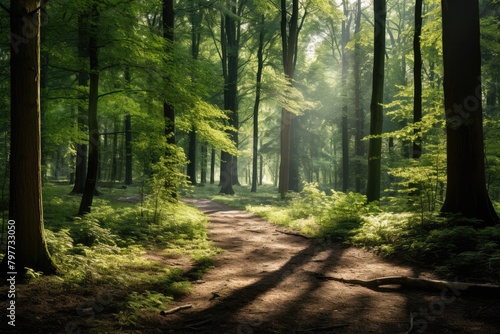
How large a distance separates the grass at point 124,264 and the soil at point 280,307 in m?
0.04

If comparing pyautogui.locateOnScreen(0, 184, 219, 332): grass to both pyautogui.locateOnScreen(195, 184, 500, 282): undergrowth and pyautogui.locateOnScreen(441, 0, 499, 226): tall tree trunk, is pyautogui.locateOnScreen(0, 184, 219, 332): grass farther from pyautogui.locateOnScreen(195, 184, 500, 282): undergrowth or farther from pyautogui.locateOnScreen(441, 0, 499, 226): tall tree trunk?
pyautogui.locateOnScreen(441, 0, 499, 226): tall tree trunk

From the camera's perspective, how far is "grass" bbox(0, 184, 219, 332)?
4.12m

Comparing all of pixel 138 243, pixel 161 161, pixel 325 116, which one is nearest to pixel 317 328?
pixel 138 243

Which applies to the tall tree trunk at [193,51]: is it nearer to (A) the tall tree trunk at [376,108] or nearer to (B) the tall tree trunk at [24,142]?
(A) the tall tree trunk at [376,108]

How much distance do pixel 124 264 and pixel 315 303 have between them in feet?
11.1

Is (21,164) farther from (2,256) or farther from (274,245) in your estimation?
A: (274,245)

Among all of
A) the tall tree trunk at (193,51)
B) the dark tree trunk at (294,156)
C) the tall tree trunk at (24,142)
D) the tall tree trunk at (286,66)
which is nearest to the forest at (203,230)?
the tall tree trunk at (24,142)

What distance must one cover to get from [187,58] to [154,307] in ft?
25.3

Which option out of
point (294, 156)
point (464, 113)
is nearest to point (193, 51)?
point (294, 156)

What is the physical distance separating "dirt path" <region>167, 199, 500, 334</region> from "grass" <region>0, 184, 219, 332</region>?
457mm

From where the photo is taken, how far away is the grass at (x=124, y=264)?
162 inches

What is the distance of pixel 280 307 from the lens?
4477 mm

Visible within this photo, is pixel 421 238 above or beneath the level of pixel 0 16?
beneath

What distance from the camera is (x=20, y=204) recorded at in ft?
15.0
